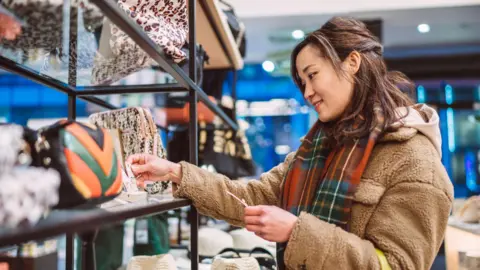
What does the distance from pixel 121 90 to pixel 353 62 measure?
2.20 ft

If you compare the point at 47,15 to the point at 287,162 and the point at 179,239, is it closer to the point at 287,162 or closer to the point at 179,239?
the point at 287,162

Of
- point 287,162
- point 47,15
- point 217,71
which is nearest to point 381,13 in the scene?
point 217,71

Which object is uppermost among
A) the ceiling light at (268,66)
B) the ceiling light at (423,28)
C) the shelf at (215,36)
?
the ceiling light at (423,28)

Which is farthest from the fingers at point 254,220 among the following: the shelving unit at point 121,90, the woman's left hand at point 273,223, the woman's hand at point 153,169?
the woman's hand at point 153,169

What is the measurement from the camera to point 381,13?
479 cm

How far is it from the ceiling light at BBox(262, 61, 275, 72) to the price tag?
4.92 m

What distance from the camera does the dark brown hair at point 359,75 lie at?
130 centimetres

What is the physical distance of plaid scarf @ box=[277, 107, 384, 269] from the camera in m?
1.21

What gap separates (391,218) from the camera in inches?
43.8

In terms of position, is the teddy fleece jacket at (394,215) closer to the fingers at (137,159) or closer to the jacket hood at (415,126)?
the jacket hood at (415,126)

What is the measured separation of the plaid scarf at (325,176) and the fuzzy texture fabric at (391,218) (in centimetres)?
3

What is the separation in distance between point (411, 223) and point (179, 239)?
1868 millimetres

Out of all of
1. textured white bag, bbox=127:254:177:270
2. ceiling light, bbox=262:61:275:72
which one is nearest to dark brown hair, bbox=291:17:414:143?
textured white bag, bbox=127:254:177:270

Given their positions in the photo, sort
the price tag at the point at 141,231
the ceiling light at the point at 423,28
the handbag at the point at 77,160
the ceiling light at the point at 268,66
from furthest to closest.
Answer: the ceiling light at the point at 268,66
the ceiling light at the point at 423,28
the price tag at the point at 141,231
the handbag at the point at 77,160
